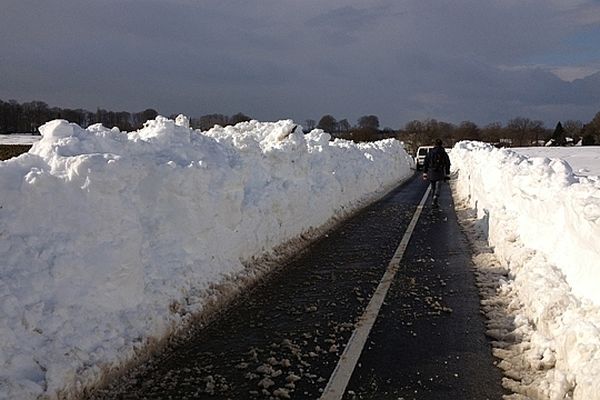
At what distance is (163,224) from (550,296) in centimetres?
408

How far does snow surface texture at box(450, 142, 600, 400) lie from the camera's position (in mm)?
4078

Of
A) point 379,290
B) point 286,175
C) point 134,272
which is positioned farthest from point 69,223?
point 286,175

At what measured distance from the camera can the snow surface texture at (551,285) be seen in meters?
4.08

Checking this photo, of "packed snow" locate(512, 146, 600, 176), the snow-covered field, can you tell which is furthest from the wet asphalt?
"packed snow" locate(512, 146, 600, 176)

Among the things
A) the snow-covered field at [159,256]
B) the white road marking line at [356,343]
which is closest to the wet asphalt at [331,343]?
the white road marking line at [356,343]

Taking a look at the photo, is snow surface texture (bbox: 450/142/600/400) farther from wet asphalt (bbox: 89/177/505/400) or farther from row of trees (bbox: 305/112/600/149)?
row of trees (bbox: 305/112/600/149)

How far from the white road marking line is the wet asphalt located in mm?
64

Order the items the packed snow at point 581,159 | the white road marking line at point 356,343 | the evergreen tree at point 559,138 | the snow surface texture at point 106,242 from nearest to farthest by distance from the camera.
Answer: the snow surface texture at point 106,242 < the white road marking line at point 356,343 < the packed snow at point 581,159 < the evergreen tree at point 559,138

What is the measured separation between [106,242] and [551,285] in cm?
430

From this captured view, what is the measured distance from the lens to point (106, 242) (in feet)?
16.5

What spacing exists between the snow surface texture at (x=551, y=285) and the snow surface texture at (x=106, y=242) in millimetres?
3236

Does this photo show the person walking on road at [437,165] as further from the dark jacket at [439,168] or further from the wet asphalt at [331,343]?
the wet asphalt at [331,343]

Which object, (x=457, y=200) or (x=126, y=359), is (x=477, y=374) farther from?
(x=457, y=200)

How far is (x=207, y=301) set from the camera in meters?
6.04
